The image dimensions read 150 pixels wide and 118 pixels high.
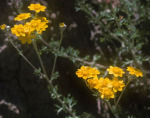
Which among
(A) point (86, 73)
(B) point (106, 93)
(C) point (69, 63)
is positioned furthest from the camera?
(C) point (69, 63)

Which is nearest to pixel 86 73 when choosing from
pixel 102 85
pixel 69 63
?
pixel 102 85

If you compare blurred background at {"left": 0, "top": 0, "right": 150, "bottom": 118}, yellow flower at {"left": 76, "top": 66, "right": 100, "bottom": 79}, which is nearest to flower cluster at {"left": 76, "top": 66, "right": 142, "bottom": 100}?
yellow flower at {"left": 76, "top": 66, "right": 100, "bottom": 79}

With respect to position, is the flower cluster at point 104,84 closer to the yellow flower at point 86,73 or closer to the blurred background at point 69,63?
the yellow flower at point 86,73

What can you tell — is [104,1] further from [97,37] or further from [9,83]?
[9,83]

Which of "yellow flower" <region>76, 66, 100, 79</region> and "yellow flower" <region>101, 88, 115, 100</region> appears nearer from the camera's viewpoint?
"yellow flower" <region>101, 88, 115, 100</region>

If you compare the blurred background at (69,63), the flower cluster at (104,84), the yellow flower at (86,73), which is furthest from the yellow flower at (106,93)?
the blurred background at (69,63)

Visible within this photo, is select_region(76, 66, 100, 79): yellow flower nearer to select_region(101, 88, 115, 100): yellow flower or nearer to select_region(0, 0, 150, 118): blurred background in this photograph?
select_region(101, 88, 115, 100): yellow flower

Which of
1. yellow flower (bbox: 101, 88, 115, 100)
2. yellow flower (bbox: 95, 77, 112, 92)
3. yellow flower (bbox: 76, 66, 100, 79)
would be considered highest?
yellow flower (bbox: 76, 66, 100, 79)

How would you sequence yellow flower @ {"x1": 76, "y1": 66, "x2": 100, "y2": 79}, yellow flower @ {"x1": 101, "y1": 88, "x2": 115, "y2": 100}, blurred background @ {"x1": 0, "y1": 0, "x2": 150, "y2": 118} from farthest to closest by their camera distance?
blurred background @ {"x1": 0, "y1": 0, "x2": 150, "y2": 118} < yellow flower @ {"x1": 76, "y1": 66, "x2": 100, "y2": 79} < yellow flower @ {"x1": 101, "y1": 88, "x2": 115, "y2": 100}

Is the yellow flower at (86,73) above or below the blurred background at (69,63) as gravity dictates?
below

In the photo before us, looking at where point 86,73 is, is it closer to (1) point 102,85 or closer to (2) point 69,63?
(1) point 102,85

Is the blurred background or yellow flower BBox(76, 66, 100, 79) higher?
the blurred background

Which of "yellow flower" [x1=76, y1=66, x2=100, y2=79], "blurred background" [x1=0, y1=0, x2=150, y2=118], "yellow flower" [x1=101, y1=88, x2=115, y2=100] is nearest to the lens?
"yellow flower" [x1=101, y1=88, x2=115, y2=100]
